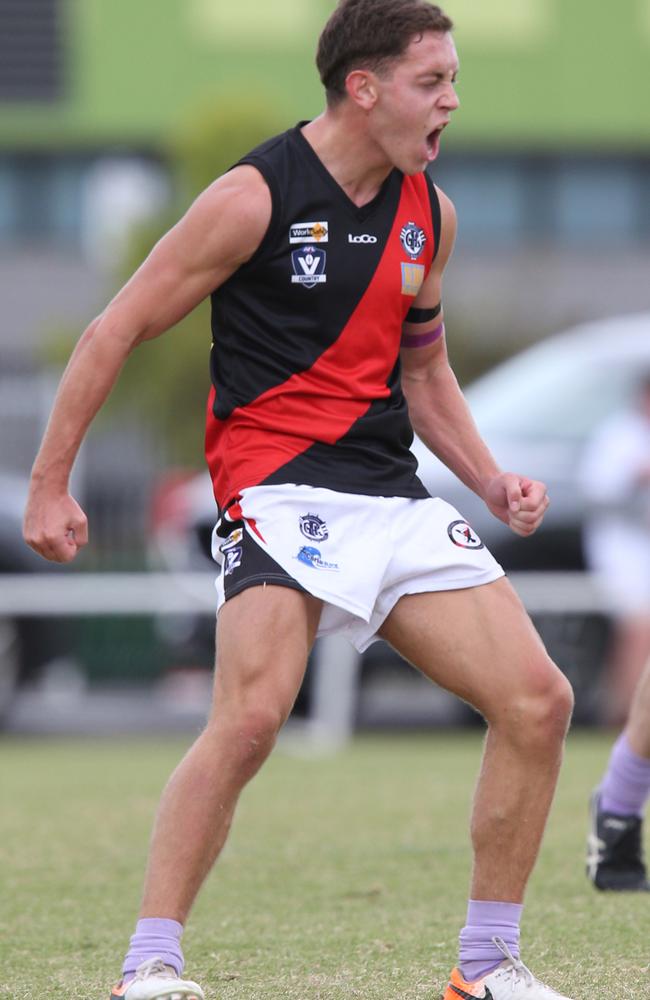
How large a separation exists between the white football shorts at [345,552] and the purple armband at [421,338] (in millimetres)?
458

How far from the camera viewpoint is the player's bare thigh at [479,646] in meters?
4.00

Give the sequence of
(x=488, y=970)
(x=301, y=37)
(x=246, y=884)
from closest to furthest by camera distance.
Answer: (x=488, y=970) → (x=246, y=884) → (x=301, y=37)

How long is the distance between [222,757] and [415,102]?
1.41 meters

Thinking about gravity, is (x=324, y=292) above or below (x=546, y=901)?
above

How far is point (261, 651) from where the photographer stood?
3.90 m

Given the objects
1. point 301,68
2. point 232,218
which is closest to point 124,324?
point 232,218

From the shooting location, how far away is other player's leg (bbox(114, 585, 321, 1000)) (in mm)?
3844

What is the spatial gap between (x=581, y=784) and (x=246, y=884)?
8.66ft

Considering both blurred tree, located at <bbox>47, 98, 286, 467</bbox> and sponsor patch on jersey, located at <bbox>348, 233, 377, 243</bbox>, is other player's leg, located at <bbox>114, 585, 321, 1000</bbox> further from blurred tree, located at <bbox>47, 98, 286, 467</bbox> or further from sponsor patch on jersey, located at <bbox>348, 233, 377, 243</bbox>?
blurred tree, located at <bbox>47, 98, 286, 467</bbox>

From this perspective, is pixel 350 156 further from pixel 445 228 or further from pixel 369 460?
pixel 369 460

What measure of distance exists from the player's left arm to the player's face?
0.88ft

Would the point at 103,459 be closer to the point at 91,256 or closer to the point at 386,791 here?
the point at 91,256

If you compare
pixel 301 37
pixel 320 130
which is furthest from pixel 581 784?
pixel 301 37

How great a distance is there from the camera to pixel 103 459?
25.3 meters
